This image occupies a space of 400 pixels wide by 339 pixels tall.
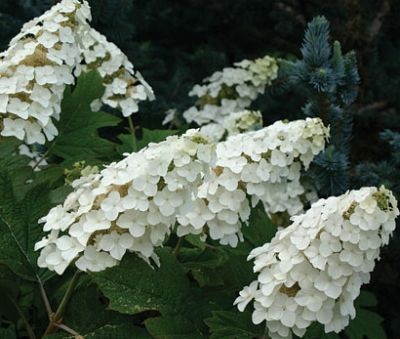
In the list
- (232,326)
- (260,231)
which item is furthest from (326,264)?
(260,231)

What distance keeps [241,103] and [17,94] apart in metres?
1.04

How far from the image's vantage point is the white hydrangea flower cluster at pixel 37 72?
1.72 m

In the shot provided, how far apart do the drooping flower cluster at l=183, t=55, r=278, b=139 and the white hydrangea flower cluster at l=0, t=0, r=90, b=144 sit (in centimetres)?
84

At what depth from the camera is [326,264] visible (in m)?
1.33

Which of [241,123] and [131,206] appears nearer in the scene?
[131,206]

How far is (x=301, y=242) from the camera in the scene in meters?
1.33

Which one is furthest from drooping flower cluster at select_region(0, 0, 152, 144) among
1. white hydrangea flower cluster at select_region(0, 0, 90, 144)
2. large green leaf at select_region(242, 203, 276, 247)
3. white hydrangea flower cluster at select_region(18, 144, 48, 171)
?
large green leaf at select_region(242, 203, 276, 247)

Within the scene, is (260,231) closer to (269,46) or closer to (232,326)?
(232,326)

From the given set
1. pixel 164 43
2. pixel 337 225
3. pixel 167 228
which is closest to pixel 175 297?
pixel 167 228

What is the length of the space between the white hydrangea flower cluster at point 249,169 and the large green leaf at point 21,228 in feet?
0.92

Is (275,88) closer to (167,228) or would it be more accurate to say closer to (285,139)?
(285,139)

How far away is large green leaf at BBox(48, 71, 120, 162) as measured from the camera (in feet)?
6.81

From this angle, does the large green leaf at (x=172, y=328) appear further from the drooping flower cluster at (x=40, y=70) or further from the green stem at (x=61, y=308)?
the drooping flower cluster at (x=40, y=70)

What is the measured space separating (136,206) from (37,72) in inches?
22.4
